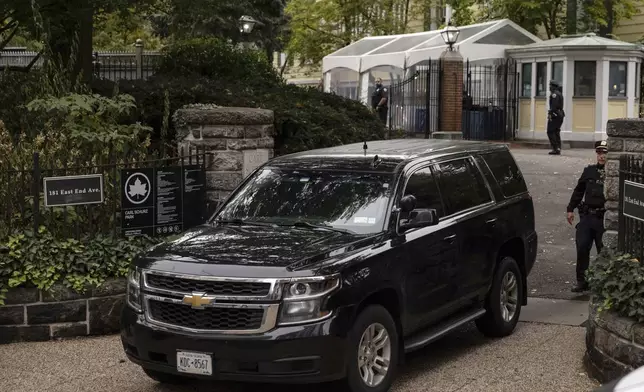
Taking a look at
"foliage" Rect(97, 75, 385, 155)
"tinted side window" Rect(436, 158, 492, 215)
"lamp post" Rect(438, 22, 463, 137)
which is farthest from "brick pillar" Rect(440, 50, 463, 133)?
"tinted side window" Rect(436, 158, 492, 215)

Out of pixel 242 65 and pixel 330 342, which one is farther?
pixel 242 65

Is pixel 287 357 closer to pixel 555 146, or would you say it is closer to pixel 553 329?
pixel 553 329

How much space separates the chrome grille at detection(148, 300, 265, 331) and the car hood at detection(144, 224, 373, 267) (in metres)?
0.33

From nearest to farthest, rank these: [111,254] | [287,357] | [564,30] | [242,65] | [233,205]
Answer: [287,357], [233,205], [111,254], [242,65], [564,30]

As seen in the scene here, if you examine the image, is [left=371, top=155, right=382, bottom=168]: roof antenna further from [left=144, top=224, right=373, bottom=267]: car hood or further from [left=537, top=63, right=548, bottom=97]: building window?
[left=537, top=63, right=548, bottom=97]: building window

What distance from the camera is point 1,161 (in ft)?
31.3

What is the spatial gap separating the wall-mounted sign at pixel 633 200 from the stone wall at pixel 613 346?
767 mm

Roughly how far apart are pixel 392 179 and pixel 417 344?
1310 mm

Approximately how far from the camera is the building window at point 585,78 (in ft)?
87.2

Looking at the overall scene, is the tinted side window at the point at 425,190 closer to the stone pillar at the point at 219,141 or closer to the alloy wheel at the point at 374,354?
the alloy wheel at the point at 374,354

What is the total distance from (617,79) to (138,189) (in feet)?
66.0

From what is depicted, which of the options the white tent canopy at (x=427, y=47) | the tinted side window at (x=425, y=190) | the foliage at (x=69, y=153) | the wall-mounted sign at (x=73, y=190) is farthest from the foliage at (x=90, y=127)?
the white tent canopy at (x=427, y=47)

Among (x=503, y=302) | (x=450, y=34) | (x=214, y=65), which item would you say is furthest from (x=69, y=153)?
Result: (x=450, y=34)

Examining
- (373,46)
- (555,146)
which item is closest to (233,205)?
(555,146)
